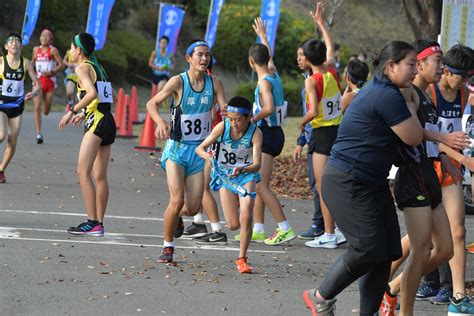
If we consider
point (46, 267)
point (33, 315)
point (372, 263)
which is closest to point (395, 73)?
point (372, 263)

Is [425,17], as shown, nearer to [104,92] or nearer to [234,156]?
[104,92]

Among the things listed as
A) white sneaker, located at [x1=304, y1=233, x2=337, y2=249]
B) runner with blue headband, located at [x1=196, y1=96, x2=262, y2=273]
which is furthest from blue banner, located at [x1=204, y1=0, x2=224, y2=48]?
runner with blue headband, located at [x1=196, y1=96, x2=262, y2=273]

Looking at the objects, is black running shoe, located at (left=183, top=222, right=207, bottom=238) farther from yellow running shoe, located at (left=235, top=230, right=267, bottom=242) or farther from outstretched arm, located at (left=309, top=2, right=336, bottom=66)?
outstretched arm, located at (left=309, top=2, right=336, bottom=66)

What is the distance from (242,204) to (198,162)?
0.61 meters

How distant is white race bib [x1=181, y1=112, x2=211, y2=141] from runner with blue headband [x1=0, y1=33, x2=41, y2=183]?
5.43 meters

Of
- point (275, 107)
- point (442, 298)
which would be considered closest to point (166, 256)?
point (275, 107)

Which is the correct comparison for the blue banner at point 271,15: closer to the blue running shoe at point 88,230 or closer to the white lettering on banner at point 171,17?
the white lettering on banner at point 171,17

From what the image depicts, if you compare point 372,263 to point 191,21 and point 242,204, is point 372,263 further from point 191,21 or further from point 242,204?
point 191,21

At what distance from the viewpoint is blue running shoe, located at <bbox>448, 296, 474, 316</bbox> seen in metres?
A: 7.76

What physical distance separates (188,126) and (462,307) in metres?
3.22

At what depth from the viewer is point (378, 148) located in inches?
266

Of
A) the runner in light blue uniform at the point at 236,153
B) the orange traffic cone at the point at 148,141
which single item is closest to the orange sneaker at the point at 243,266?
the runner in light blue uniform at the point at 236,153

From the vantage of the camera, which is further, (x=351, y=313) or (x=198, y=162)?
(x=198, y=162)

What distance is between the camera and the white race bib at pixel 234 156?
965cm
